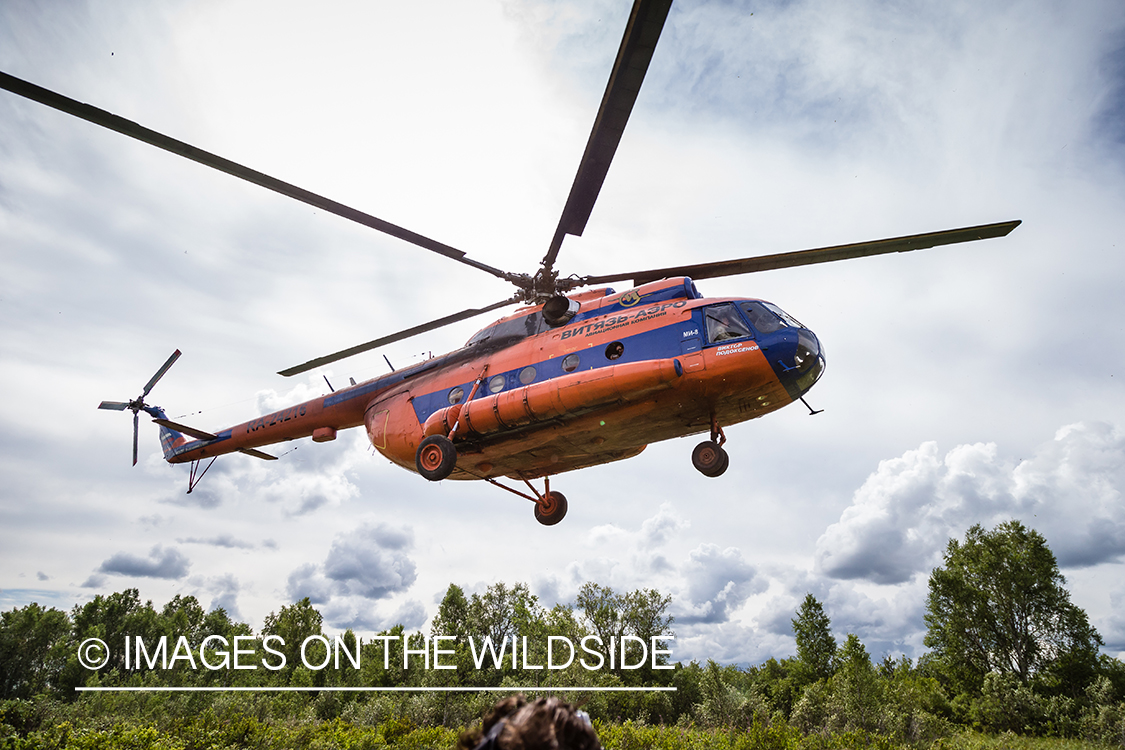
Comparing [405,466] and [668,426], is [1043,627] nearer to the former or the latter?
[668,426]

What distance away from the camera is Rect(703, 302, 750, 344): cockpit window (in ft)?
35.0

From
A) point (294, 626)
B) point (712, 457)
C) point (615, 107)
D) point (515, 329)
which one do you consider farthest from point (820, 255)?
point (294, 626)

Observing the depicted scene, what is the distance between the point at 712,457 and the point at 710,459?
0.06m

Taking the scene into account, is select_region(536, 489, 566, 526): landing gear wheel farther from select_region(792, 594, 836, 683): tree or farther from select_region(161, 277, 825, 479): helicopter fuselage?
select_region(792, 594, 836, 683): tree

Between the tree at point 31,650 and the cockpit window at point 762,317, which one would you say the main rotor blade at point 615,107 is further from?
the tree at point 31,650

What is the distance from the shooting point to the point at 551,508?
14.9 meters

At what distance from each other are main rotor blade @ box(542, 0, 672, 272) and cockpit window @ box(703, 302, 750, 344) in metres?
3.09

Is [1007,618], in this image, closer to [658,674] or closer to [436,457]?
[658,674]

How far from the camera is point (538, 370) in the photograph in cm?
1218

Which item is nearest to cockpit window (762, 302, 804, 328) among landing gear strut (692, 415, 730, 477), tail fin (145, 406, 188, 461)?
landing gear strut (692, 415, 730, 477)

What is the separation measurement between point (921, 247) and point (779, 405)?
12.3 ft

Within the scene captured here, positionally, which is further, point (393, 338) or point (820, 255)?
point (393, 338)

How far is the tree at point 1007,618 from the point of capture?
31.1 meters


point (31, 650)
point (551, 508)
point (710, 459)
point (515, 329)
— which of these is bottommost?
point (31, 650)
